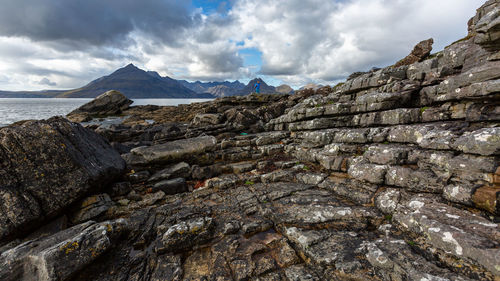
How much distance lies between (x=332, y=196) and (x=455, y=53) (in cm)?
1499

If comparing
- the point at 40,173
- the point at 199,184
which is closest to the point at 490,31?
the point at 199,184

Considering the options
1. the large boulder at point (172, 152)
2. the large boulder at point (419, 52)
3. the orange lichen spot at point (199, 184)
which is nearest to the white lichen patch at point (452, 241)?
the orange lichen spot at point (199, 184)

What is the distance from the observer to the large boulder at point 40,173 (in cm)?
829

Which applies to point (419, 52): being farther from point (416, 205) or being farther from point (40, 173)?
point (40, 173)

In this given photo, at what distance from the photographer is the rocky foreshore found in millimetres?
6488

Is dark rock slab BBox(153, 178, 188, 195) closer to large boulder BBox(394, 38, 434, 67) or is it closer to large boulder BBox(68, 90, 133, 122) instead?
large boulder BBox(394, 38, 434, 67)

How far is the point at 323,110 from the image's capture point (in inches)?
727

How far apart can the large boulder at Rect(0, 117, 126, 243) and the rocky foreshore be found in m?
0.05

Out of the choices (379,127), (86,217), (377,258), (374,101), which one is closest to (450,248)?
(377,258)

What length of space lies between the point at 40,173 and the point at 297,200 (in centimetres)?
1302

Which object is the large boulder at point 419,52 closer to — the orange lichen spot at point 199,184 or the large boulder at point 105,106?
the orange lichen spot at point 199,184

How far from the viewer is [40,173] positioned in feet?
30.7

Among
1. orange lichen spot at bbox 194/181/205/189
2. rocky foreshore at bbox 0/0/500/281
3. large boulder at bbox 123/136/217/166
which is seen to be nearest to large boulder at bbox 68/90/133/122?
large boulder at bbox 123/136/217/166

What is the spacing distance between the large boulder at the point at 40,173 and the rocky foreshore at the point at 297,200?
2.1 inches
